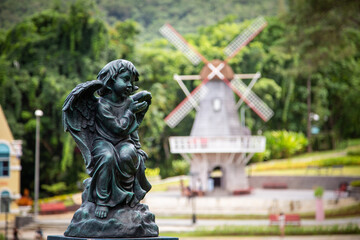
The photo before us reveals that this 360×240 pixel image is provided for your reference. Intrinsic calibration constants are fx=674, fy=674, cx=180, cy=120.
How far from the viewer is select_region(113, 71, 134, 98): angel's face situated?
851 centimetres

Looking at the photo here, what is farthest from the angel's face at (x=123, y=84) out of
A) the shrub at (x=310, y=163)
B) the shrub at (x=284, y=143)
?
the shrub at (x=284, y=143)

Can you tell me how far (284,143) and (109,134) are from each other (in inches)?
1972

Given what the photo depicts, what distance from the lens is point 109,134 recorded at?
842cm

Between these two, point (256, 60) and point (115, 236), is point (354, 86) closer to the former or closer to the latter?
point (256, 60)

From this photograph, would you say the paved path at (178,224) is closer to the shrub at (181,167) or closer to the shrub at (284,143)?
the shrub at (181,167)

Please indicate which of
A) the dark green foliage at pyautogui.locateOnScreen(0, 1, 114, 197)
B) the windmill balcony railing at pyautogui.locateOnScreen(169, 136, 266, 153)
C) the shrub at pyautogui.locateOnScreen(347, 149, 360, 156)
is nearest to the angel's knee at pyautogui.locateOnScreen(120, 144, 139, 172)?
the windmill balcony railing at pyautogui.locateOnScreen(169, 136, 266, 153)

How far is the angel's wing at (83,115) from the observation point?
27.2 ft

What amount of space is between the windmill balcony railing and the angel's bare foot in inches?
1275

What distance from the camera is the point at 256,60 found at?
6056 cm

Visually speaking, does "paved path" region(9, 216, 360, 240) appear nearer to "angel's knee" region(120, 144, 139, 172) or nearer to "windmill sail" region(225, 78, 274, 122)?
"windmill sail" region(225, 78, 274, 122)

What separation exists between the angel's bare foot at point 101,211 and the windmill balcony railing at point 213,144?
32.4m

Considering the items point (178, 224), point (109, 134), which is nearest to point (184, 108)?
point (178, 224)

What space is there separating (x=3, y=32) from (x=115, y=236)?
151 feet

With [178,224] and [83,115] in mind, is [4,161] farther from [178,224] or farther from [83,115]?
[83,115]
